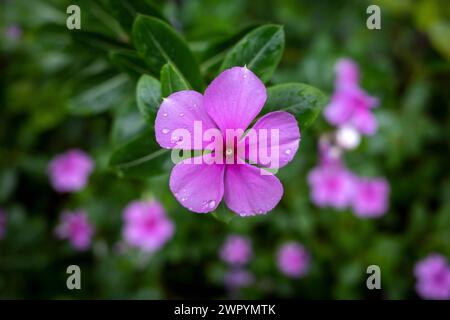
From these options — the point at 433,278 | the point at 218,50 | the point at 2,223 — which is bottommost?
the point at 433,278

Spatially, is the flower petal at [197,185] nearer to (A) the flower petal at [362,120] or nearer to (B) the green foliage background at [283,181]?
(A) the flower petal at [362,120]

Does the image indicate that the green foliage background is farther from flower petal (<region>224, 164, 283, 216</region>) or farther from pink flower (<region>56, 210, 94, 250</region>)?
flower petal (<region>224, 164, 283, 216</region>)

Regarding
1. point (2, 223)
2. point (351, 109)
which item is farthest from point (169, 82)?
Result: point (2, 223)

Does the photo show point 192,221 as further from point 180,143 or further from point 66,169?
point 180,143

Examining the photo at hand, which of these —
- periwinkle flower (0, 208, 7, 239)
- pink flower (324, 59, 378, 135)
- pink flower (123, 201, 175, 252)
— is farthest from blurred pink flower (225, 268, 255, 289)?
periwinkle flower (0, 208, 7, 239)

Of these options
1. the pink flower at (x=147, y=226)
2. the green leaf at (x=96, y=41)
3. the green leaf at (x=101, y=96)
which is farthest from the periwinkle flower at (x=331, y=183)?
the green leaf at (x=96, y=41)

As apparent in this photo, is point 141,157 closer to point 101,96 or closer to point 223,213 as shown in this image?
point 223,213
